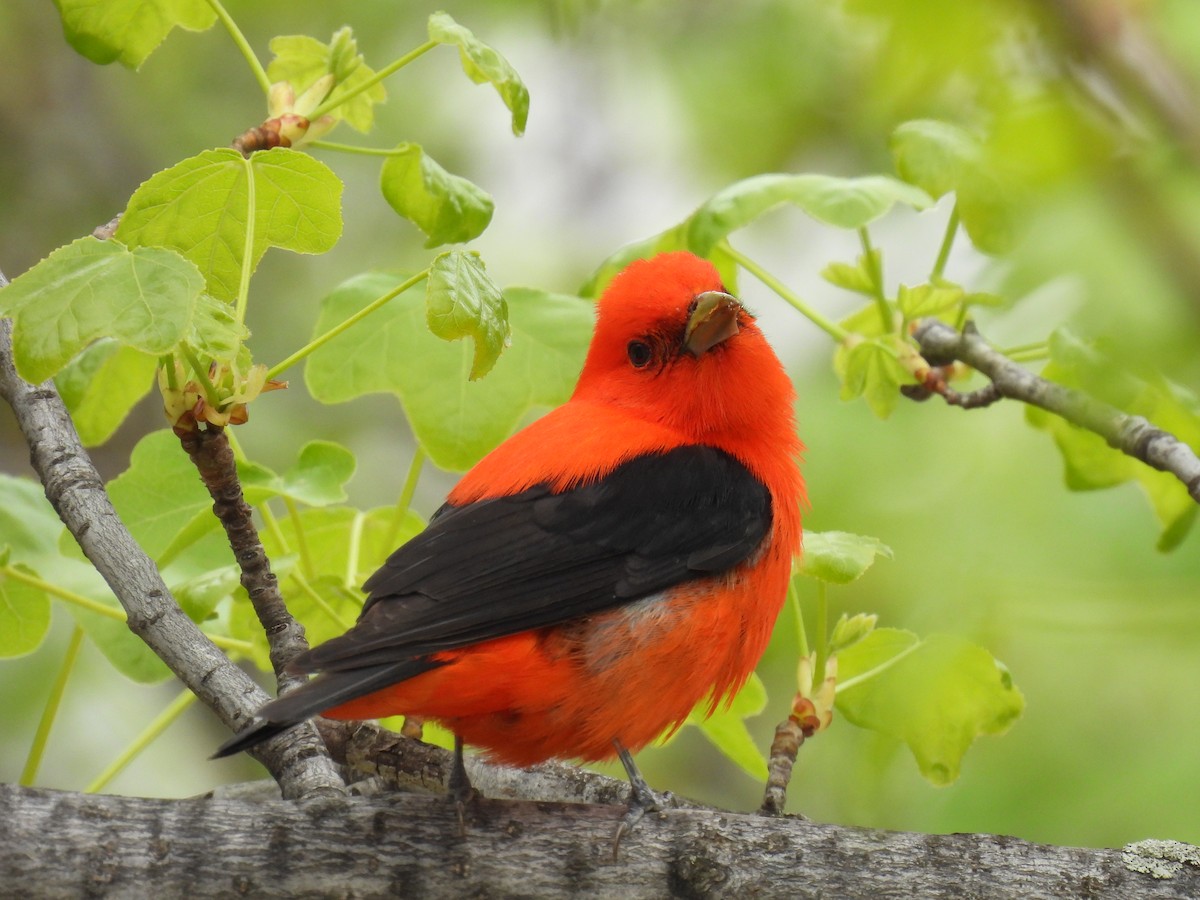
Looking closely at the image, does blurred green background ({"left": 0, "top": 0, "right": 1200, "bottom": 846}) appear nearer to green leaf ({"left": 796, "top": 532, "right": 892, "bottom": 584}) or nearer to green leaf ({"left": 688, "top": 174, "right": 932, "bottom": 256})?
green leaf ({"left": 688, "top": 174, "right": 932, "bottom": 256})

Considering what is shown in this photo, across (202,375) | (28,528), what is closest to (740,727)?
(202,375)

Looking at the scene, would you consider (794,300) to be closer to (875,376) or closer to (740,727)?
(875,376)

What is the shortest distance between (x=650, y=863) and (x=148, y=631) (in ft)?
3.31

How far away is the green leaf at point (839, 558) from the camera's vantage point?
261cm

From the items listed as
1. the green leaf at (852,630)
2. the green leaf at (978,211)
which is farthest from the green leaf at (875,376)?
the green leaf at (852,630)

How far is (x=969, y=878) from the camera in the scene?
2387 mm

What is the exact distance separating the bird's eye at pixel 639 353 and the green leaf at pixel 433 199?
0.86 meters

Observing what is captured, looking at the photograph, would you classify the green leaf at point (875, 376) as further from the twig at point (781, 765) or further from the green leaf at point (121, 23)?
the green leaf at point (121, 23)

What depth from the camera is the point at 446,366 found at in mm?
3072

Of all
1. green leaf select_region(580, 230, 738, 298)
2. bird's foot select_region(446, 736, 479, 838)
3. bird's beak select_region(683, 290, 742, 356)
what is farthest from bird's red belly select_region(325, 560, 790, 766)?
green leaf select_region(580, 230, 738, 298)

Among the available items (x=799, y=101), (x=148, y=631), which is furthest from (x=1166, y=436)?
(x=799, y=101)

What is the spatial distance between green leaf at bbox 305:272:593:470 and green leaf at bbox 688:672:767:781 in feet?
2.71

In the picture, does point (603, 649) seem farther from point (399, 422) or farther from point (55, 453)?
point (399, 422)

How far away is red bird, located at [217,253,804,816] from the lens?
2.53 meters
